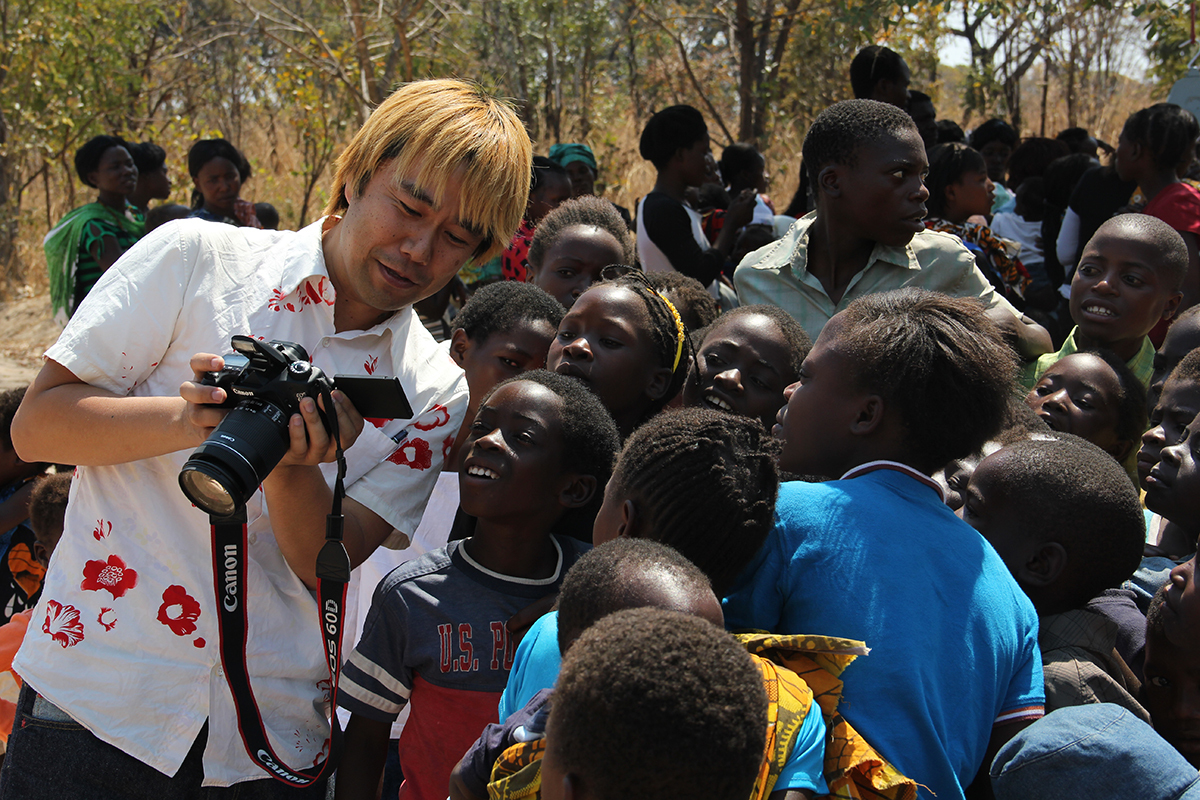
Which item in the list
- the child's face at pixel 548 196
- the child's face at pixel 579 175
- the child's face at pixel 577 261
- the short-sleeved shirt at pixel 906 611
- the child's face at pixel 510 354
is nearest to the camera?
the short-sleeved shirt at pixel 906 611

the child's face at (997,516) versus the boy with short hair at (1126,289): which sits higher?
the boy with short hair at (1126,289)

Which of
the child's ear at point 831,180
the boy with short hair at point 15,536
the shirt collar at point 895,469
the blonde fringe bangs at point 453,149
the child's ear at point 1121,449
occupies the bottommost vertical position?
the boy with short hair at point 15,536

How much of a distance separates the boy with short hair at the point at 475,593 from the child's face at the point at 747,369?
471 mm

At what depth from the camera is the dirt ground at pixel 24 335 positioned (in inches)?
350

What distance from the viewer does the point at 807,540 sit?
1456 mm

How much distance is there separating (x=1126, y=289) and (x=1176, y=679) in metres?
1.77

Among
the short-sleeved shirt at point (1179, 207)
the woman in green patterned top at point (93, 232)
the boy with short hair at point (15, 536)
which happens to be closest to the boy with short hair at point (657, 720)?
the boy with short hair at point (15, 536)

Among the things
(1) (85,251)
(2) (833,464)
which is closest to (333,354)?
(2) (833,464)

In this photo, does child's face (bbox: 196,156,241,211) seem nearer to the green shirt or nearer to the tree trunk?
the tree trunk

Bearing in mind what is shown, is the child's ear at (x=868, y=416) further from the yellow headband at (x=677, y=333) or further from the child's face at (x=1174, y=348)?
the child's face at (x=1174, y=348)

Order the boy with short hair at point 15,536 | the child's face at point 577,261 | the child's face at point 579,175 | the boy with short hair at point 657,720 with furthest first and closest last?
the child's face at point 579,175 < the child's face at point 577,261 < the boy with short hair at point 15,536 < the boy with short hair at point 657,720

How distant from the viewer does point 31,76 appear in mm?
9938

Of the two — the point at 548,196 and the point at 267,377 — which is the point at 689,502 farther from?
the point at 548,196

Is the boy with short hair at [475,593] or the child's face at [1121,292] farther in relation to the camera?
the child's face at [1121,292]
